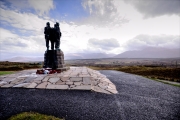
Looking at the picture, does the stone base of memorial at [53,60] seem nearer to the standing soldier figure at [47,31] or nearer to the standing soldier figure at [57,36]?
the standing soldier figure at [57,36]

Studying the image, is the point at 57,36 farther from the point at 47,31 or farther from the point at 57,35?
the point at 47,31

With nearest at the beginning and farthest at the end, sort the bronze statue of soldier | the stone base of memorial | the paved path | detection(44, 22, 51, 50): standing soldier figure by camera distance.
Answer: the paved path → the stone base of memorial → detection(44, 22, 51, 50): standing soldier figure → the bronze statue of soldier

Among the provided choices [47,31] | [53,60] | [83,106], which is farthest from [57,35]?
[83,106]

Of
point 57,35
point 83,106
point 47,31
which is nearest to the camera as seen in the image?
point 83,106

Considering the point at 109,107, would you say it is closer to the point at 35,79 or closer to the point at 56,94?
the point at 56,94

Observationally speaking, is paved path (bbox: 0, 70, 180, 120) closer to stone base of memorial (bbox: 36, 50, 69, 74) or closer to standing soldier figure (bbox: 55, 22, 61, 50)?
stone base of memorial (bbox: 36, 50, 69, 74)

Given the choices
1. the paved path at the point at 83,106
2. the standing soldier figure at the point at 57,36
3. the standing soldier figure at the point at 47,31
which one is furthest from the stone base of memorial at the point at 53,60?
the paved path at the point at 83,106

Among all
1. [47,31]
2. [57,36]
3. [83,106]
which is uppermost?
[47,31]

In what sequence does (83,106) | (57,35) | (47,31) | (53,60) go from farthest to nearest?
1. (57,35)
2. (47,31)
3. (53,60)
4. (83,106)

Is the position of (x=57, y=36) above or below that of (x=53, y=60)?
above

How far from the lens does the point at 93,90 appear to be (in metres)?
6.14

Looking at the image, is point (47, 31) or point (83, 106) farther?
point (47, 31)

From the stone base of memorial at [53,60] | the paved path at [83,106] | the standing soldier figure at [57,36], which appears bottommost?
the paved path at [83,106]

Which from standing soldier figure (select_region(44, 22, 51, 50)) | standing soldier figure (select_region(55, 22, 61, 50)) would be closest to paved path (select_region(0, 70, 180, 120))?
standing soldier figure (select_region(55, 22, 61, 50))
